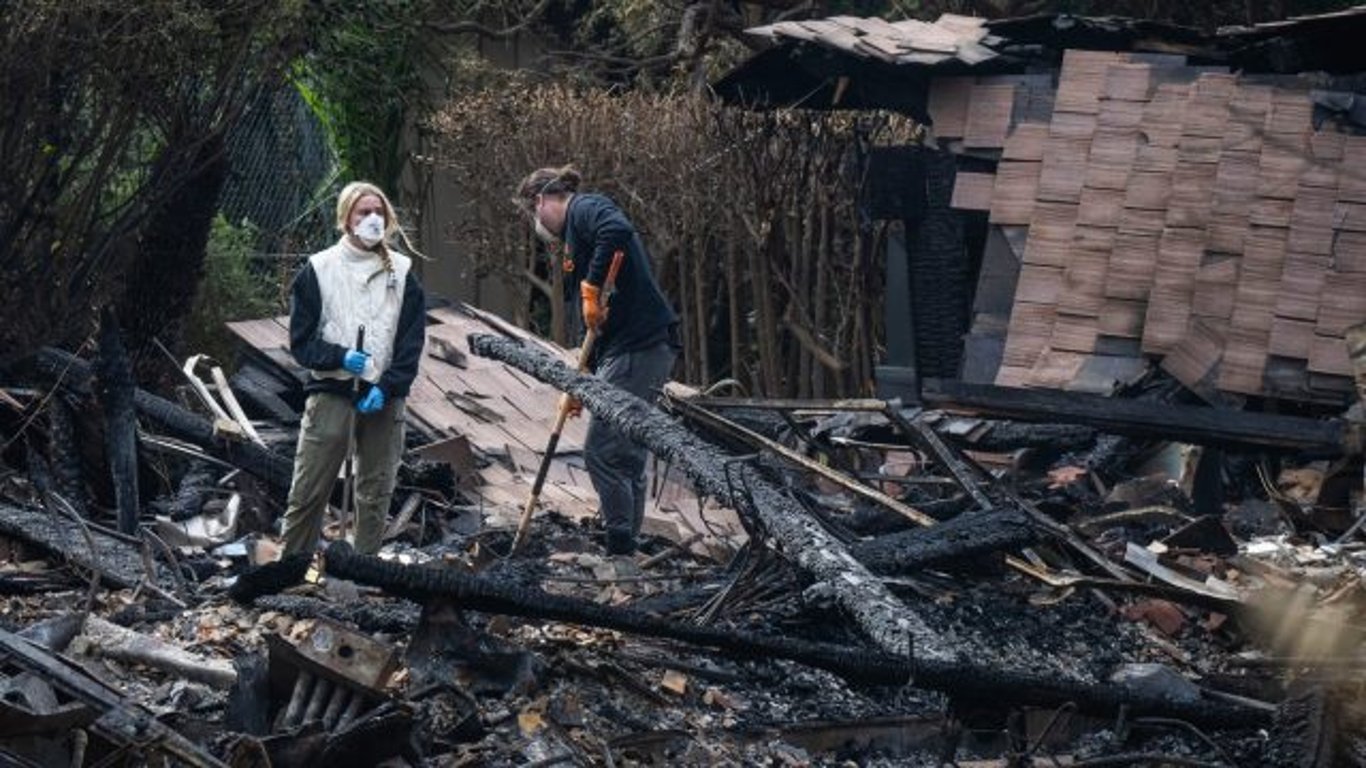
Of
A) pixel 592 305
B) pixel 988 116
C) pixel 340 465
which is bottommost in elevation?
pixel 340 465

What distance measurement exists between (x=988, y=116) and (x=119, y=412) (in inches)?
231

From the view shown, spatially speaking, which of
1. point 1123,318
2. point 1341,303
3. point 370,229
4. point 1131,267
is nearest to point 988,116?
point 1131,267

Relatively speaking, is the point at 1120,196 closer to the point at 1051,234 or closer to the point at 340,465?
the point at 1051,234

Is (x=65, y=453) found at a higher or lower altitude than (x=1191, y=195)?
lower

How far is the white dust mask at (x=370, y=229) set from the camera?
9.09m

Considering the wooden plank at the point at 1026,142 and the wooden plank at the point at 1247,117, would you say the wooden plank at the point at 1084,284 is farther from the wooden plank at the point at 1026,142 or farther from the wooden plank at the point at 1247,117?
the wooden plank at the point at 1247,117

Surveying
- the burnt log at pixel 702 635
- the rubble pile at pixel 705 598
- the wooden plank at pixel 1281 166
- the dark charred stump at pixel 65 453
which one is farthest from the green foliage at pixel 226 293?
the burnt log at pixel 702 635

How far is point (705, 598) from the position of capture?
8500 millimetres

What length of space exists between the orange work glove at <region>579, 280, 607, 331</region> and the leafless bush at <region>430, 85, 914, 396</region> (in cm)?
526

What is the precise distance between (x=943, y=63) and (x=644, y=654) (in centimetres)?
680

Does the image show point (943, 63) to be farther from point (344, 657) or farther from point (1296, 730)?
point (344, 657)

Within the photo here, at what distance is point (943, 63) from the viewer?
1351cm

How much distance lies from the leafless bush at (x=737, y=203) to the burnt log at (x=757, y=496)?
5826mm

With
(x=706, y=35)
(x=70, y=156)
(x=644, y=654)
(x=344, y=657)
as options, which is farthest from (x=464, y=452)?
(x=706, y=35)
